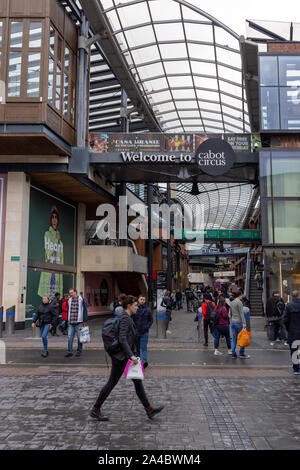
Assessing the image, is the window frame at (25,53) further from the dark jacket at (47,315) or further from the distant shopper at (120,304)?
the dark jacket at (47,315)

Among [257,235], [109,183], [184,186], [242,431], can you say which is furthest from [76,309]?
[184,186]

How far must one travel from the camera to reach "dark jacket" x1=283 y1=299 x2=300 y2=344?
8805 millimetres

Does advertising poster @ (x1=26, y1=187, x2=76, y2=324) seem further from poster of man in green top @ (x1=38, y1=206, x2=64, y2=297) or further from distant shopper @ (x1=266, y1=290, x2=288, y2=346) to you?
distant shopper @ (x1=266, y1=290, x2=288, y2=346)

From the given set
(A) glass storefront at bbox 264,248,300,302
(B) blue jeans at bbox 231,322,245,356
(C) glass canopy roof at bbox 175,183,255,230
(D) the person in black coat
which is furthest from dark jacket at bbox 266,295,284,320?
(C) glass canopy roof at bbox 175,183,255,230

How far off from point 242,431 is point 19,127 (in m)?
15.0

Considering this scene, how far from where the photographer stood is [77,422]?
213 inches

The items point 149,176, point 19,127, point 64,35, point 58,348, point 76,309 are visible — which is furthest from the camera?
point 149,176

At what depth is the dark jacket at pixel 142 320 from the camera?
29.7ft

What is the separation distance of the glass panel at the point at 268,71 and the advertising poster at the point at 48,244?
12364 mm

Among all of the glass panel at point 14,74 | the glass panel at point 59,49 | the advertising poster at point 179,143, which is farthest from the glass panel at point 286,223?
the glass panel at point 14,74

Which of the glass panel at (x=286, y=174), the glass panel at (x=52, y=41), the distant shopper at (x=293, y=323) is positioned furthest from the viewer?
the glass panel at (x=286, y=174)

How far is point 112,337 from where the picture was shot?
5551mm
